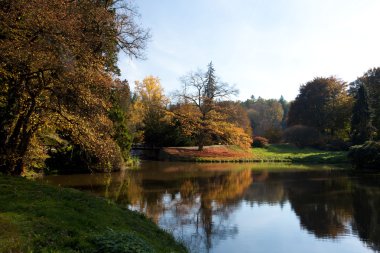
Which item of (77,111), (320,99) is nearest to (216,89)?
(320,99)

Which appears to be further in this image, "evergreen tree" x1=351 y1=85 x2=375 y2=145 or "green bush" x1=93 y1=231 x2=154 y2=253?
"evergreen tree" x1=351 y1=85 x2=375 y2=145

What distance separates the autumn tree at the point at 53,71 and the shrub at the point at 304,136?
153ft

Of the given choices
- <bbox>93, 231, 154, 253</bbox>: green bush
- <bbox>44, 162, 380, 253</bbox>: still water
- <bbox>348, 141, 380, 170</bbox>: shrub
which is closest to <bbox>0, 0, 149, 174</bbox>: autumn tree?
<bbox>44, 162, 380, 253</bbox>: still water

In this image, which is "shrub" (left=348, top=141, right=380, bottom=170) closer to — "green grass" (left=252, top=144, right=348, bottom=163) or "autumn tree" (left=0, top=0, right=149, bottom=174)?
"green grass" (left=252, top=144, right=348, bottom=163)

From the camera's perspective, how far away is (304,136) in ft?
190

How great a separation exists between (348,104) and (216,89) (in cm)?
2334

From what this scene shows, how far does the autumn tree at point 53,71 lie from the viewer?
11.4 meters

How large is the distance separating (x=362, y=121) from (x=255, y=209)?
36986mm

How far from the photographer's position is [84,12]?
14023mm

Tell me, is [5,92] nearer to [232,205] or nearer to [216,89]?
[232,205]

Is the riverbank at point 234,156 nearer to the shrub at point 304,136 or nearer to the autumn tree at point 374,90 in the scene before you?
the autumn tree at point 374,90

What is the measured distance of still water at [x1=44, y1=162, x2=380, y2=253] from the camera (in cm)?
1186

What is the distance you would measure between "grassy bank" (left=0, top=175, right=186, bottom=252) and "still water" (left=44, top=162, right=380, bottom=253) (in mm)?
2395

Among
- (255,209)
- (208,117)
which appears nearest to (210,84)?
(208,117)
